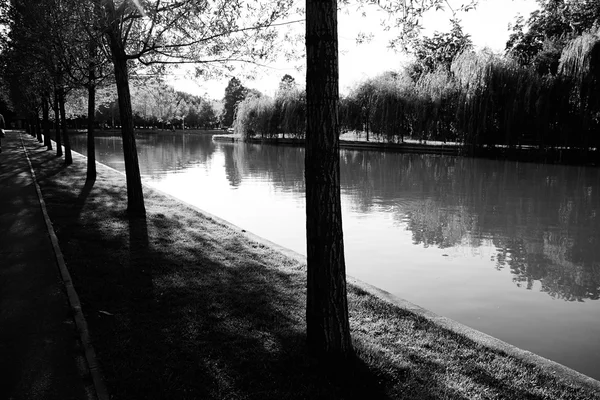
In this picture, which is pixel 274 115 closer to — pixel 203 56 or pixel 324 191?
pixel 203 56

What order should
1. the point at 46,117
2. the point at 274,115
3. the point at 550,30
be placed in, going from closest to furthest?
the point at 46,117
the point at 550,30
the point at 274,115

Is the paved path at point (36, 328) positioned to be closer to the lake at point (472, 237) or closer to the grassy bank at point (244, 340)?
the grassy bank at point (244, 340)

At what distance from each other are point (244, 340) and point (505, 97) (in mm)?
29848

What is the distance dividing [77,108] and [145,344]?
80.0ft

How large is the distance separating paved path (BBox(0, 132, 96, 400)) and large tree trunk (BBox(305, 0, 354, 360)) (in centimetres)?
175

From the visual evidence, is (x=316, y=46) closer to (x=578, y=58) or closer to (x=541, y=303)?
(x=541, y=303)

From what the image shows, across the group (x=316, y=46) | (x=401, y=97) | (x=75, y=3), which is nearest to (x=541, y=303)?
(x=316, y=46)

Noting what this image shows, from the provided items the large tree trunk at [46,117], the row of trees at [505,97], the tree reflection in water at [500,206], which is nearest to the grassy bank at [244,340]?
the tree reflection in water at [500,206]

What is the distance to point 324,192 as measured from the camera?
3.44m

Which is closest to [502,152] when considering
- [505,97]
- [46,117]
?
[505,97]

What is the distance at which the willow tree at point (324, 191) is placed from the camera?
3.28 m

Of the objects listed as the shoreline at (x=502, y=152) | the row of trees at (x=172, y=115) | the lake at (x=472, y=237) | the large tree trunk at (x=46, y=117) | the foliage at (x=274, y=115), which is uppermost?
the row of trees at (x=172, y=115)

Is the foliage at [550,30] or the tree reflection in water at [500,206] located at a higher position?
the foliage at [550,30]

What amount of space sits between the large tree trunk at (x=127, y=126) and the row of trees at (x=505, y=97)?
Result: 1419cm
